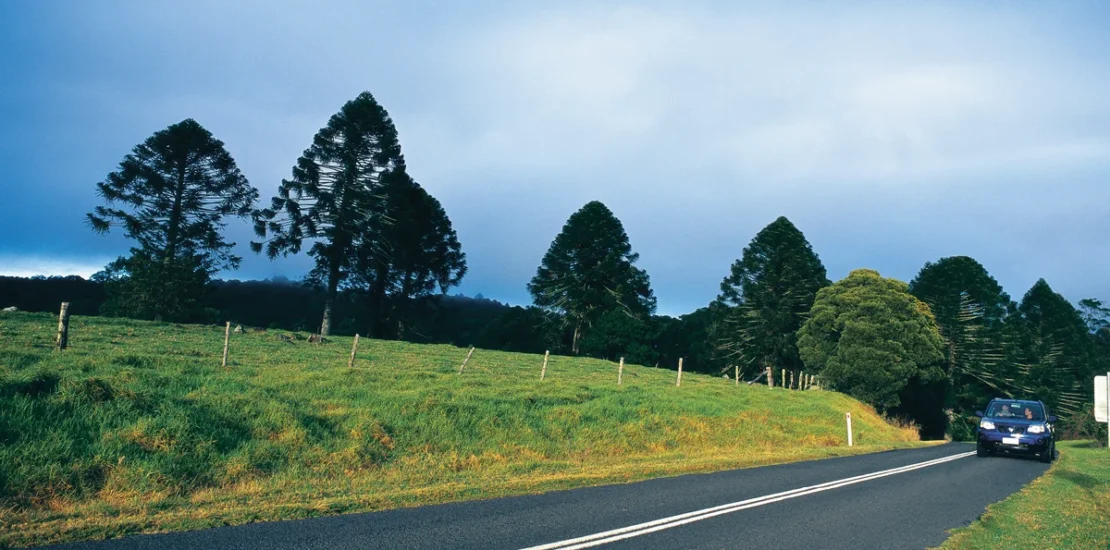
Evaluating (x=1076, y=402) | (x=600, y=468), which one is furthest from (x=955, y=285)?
(x=600, y=468)

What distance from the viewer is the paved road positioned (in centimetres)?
669

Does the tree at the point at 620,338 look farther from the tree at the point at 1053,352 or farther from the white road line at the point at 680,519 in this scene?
the white road line at the point at 680,519

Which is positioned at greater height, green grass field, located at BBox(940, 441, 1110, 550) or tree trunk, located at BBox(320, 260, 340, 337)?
tree trunk, located at BBox(320, 260, 340, 337)

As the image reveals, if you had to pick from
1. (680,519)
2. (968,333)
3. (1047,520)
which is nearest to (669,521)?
(680,519)

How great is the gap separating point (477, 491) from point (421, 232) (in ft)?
147

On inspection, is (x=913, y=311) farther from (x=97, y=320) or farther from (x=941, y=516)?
(x=97, y=320)

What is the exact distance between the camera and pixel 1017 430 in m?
18.3

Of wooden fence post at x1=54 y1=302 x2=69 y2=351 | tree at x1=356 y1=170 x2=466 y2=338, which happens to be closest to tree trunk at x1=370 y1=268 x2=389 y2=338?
tree at x1=356 y1=170 x2=466 y2=338

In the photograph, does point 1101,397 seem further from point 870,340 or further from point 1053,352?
point 1053,352

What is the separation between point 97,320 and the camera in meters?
28.7

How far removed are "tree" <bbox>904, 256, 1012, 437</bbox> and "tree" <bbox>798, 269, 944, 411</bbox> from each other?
12635 millimetres

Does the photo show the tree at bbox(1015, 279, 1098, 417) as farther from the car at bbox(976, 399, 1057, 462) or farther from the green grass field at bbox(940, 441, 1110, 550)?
the green grass field at bbox(940, 441, 1110, 550)

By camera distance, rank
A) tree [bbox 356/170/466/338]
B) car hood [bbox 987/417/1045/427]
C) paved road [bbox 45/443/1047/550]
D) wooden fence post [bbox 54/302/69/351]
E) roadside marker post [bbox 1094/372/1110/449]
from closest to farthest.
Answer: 1. paved road [bbox 45/443/1047/550]
2. wooden fence post [bbox 54/302/69/351]
3. car hood [bbox 987/417/1045/427]
4. roadside marker post [bbox 1094/372/1110/449]
5. tree [bbox 356/170/466/338]

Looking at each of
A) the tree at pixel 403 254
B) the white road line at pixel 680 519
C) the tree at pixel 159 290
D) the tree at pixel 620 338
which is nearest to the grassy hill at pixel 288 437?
the white road line at pixel 680 519
